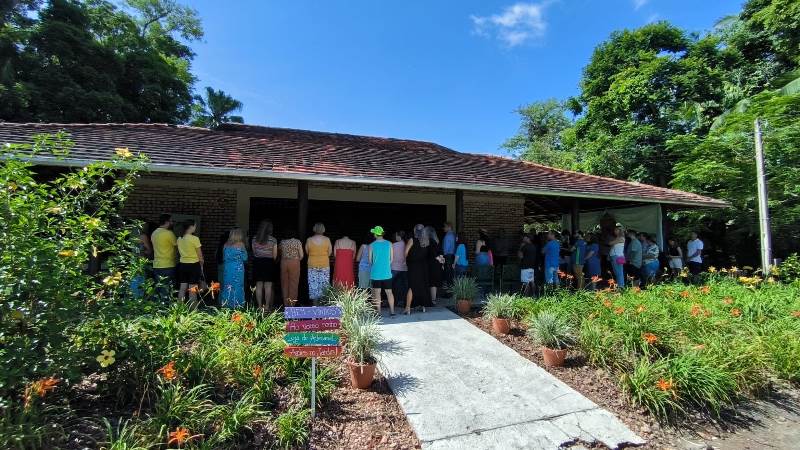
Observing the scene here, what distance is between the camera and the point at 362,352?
171 inches

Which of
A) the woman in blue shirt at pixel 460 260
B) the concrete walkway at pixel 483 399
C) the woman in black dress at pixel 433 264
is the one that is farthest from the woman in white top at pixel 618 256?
the concrete walkway at pixel 483 399

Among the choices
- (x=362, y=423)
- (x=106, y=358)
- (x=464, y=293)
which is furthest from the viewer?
(x=464, y=293)

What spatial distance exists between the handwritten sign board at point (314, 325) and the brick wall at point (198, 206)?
246 inches

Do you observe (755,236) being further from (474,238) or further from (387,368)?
(387,368)

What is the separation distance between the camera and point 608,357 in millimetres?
4793

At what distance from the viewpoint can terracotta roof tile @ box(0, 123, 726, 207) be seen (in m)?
6.65

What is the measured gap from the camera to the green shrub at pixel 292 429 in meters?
3.26

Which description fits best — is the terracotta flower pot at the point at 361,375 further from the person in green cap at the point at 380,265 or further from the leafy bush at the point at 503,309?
the leafy bush at the point at 503,309

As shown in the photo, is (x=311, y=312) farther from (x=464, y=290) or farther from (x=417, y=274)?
(x=464, y=290)

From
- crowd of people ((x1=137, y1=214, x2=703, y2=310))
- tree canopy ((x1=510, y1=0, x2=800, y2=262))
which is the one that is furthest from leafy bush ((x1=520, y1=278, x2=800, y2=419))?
tree canopy ((x1=510, y1=0, x2=800, y2=262))

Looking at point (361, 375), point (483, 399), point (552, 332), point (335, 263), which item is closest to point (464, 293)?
point (552, 332)

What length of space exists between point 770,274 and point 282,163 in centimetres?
1101

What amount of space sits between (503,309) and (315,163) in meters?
4.29

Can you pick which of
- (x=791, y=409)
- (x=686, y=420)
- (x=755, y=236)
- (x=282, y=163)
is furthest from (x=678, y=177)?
(x=282, y=163)
